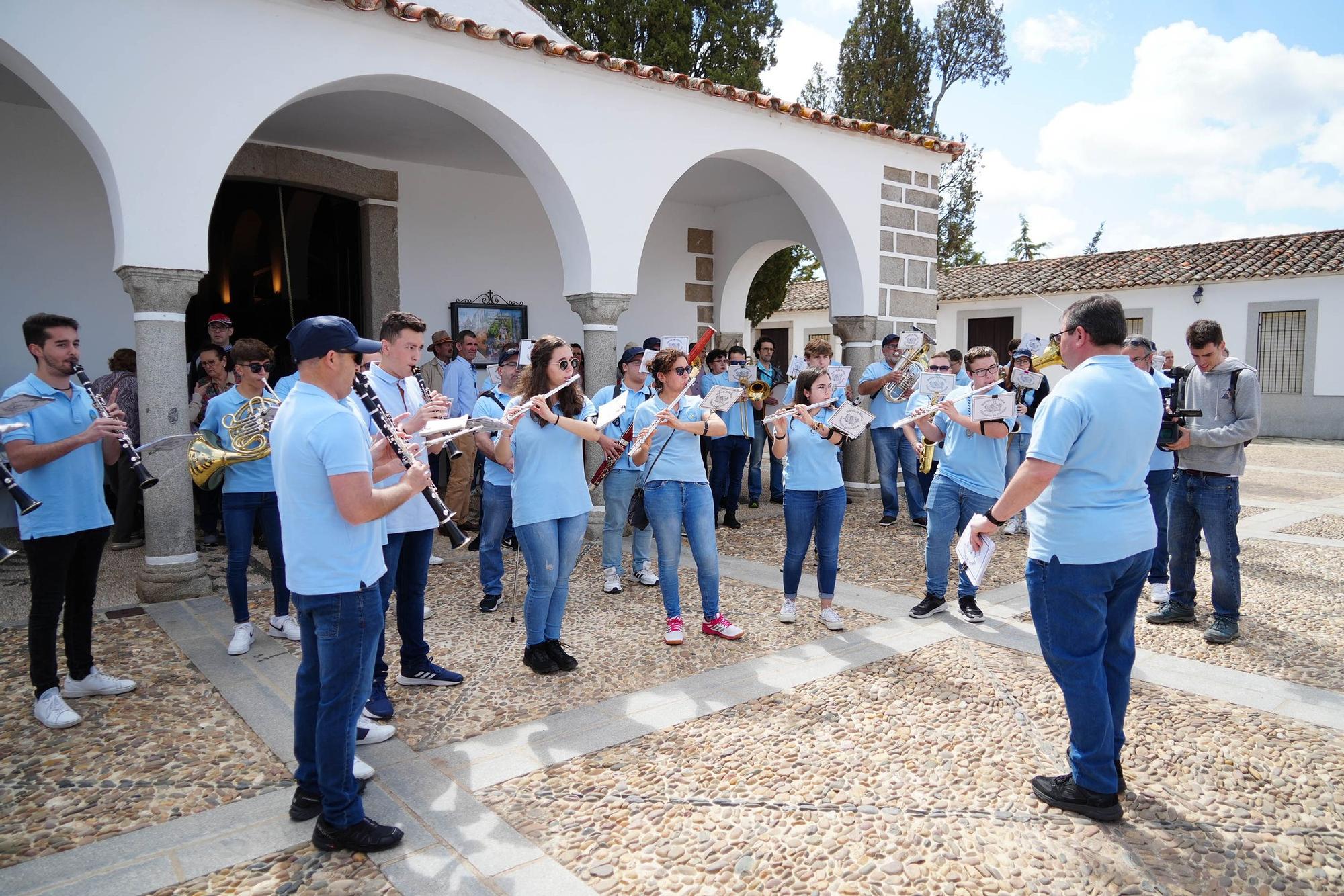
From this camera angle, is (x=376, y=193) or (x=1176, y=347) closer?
(x=376, y=193)

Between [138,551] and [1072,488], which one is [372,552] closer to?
[1072,488]

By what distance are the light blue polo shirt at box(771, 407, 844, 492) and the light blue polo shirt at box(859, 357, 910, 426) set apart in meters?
3.60

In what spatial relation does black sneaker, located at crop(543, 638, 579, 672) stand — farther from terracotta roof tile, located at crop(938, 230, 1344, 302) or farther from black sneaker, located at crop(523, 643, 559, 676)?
terracotta roof tile, located at crop(938, 230, 1344, 302)

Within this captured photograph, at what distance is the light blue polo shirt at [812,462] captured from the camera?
475 cm

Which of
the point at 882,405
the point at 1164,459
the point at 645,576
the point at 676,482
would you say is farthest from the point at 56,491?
the point at 882,405

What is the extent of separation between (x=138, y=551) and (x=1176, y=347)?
21.2 metres

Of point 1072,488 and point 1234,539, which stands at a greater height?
point 1072,488

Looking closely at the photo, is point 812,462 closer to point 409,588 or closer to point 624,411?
point 624,411

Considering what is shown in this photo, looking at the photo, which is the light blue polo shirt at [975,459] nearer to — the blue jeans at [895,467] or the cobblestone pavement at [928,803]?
the cobblestone pavement at [928,803]

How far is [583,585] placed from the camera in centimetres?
590

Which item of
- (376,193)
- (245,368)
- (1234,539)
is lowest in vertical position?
(1234,539)

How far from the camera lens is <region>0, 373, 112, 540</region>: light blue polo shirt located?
349cm

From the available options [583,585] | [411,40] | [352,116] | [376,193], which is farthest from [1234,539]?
[376,193]

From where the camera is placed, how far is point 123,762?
3240 millimetres
